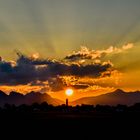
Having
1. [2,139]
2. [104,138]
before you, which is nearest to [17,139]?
[2,139]

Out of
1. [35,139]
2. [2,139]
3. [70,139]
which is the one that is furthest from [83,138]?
[2,139]

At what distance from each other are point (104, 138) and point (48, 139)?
6.07 meters

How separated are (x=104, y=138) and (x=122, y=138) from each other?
6.35 feet

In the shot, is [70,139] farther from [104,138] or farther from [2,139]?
[2,139]

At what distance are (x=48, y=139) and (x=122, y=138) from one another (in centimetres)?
798

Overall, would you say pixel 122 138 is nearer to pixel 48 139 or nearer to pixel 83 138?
pixel 83 138

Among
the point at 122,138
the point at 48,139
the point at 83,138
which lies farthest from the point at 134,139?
the point at 48,139

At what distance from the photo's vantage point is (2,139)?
40125 mm

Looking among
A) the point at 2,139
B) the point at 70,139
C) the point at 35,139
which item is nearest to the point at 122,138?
the point at 70,139

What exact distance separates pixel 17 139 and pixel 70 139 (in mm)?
5478

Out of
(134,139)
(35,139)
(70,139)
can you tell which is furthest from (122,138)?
(35,139)

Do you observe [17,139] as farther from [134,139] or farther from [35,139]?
[134,139]

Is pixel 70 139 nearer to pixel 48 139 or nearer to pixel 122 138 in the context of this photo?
pixel 48 139

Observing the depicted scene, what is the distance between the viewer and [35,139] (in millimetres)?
40344
